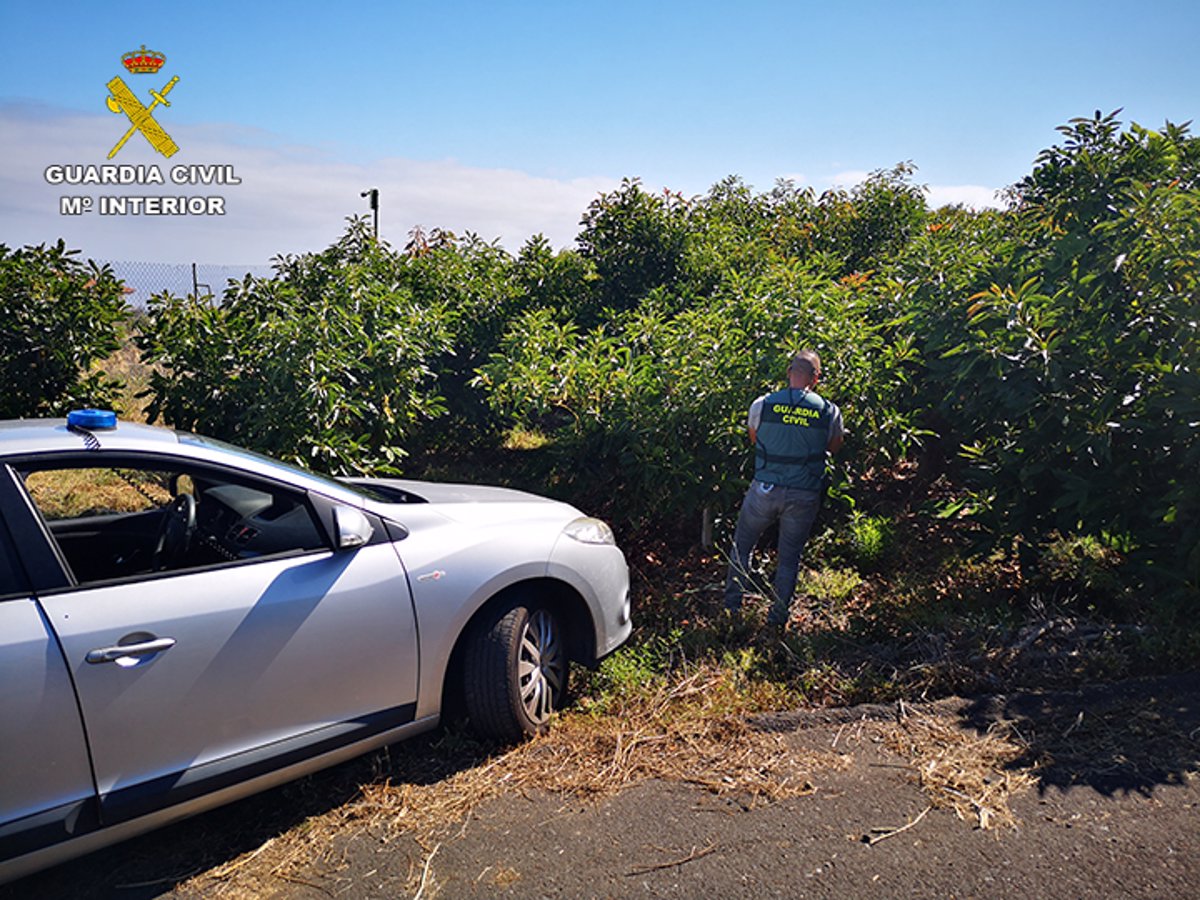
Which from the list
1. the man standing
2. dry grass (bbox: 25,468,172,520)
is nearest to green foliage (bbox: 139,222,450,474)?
dry grass (bbox: 25,468,172,520)

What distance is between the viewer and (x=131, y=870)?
333cm

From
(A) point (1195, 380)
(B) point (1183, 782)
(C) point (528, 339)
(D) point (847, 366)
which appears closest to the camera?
(B) point (1183, 782)

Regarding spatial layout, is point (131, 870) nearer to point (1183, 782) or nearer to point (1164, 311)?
point (1183, 782)

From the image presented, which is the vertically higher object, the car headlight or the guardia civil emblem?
the guardia civil emblem

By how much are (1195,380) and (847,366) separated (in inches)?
84.7

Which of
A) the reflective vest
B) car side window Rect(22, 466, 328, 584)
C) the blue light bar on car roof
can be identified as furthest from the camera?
the reflective vest

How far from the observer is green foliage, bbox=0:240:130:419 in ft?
26.2

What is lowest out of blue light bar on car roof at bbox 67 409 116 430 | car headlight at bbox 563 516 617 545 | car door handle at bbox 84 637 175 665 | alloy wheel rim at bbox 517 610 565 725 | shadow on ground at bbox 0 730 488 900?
shadow on ground at bbox 0 730 488 900

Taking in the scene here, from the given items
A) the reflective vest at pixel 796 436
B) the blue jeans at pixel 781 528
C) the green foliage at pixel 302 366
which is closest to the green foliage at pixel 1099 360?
the reflective vest at pixel 796 436

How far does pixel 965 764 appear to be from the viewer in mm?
3934

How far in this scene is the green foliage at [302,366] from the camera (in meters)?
6.56

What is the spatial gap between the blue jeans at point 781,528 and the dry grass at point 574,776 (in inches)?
47.1

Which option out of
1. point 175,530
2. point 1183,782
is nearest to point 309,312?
point 175,530

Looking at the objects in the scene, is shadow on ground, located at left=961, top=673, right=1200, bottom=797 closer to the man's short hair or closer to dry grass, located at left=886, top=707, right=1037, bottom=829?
dry grass, located at left=886, top=707, right=1037, bottom=829
